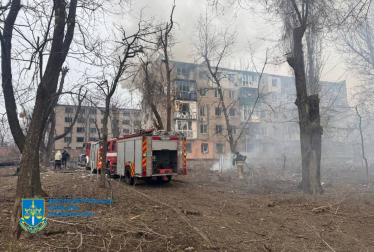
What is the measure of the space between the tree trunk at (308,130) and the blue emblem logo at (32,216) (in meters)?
9.26

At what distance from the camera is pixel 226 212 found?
7.02 meters

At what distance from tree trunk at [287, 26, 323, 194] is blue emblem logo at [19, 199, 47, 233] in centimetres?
926

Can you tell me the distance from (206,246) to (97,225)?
6.34 feet

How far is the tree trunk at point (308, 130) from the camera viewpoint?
10.2 metres

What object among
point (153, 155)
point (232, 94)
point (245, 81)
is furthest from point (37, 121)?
point (245, 81)

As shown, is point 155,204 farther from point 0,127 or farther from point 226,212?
point 0,127

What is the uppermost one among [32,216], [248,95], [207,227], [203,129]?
[248,95]

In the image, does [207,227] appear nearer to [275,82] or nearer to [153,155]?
[153,155]

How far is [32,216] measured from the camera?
14.3 ft

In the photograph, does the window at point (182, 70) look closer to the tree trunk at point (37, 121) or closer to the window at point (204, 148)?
the window at point (204, 148)

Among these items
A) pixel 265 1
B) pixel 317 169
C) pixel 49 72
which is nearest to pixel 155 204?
pixel 49 72

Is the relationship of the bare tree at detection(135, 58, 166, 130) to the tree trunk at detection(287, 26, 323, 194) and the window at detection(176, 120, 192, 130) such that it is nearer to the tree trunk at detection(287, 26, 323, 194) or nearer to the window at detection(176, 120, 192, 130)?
the tree trunk at detection(287, 26, 323, 194)

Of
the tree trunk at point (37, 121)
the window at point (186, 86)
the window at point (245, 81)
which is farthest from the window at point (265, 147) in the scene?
the tree trunk at point (37, 121)

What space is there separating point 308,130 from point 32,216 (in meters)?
9.60
